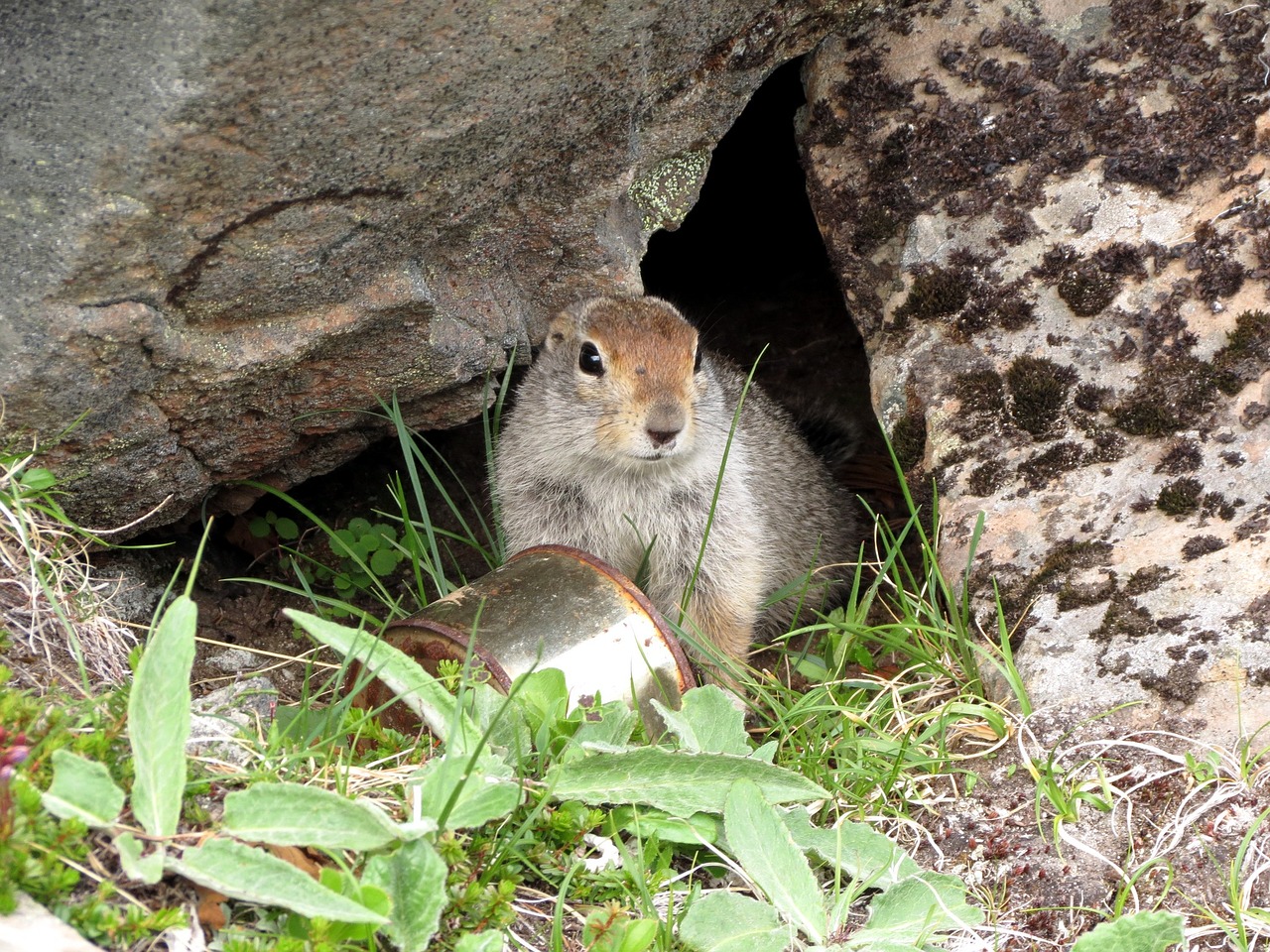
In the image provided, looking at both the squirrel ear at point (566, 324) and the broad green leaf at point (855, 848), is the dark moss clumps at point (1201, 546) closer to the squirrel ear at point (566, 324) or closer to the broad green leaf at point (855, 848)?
the broad green leaf at point (855, 848)

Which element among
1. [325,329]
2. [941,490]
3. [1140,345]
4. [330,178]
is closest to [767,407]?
[941,490]

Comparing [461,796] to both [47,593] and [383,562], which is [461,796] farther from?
[383,562]

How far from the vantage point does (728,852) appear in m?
2.98

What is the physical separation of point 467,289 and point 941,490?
192 cm

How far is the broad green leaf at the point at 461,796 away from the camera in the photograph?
2561mm

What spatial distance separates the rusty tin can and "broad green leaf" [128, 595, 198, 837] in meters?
0.94

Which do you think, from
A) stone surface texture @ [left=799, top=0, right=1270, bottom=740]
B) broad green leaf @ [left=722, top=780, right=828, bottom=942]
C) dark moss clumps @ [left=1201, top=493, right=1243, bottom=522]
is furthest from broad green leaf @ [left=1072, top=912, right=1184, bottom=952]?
dark moss clumps @ [left=1201, top=493, right=1243, bottom=522]

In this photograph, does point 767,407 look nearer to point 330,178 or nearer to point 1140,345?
point 1140,345

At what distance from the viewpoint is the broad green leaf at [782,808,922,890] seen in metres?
2.96

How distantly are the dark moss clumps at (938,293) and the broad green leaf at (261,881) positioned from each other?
298 centimetres

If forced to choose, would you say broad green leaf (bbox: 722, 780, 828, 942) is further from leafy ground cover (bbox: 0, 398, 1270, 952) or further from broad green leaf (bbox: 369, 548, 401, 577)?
broad green leaf (bbox: 369, 548, 401, 577)

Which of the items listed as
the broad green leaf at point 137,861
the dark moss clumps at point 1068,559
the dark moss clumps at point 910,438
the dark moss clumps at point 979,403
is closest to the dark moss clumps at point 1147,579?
the dark moss clumps at point 1068,559

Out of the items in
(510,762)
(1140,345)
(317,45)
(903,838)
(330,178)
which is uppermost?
(317,45)

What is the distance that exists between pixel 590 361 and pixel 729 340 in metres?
2.79
